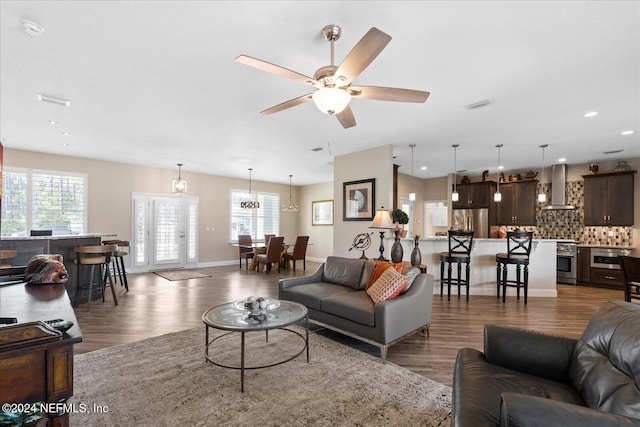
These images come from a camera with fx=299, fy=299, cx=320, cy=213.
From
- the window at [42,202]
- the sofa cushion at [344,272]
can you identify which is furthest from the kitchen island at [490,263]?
the window at [42,202]

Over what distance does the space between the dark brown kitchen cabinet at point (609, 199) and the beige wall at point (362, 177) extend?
487cm

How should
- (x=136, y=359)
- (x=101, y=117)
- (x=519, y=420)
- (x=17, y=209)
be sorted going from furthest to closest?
1. (x=17, y=209)
2. (x=101, y=117)
3. (x=136, y=359)
4. (x=519, y=420)

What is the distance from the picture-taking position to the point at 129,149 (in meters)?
6.03

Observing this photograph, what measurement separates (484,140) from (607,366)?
4.57 m

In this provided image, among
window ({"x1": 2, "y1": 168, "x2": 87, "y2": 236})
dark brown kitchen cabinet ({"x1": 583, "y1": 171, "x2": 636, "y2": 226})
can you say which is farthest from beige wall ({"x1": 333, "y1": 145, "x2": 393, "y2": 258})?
window ({"x1": 2, "y1": 168, "x2": 87, "y2": 236})

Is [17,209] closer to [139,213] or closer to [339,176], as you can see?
[139,213]

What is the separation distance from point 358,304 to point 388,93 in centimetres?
201

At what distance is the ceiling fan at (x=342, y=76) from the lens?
1884mm

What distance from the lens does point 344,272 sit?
3990 mm

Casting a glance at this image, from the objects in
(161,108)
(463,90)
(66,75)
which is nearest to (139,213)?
(161,108)

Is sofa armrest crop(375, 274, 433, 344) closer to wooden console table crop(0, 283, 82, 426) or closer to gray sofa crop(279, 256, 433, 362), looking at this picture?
gray sofa crop(279, 256, 433, 362)

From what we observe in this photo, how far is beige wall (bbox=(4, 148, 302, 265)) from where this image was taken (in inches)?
257

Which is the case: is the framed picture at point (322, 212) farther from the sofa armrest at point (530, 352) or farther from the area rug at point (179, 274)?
the sofa armrest at point (530, 352)

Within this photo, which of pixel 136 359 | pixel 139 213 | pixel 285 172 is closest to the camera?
pixel 136 359
